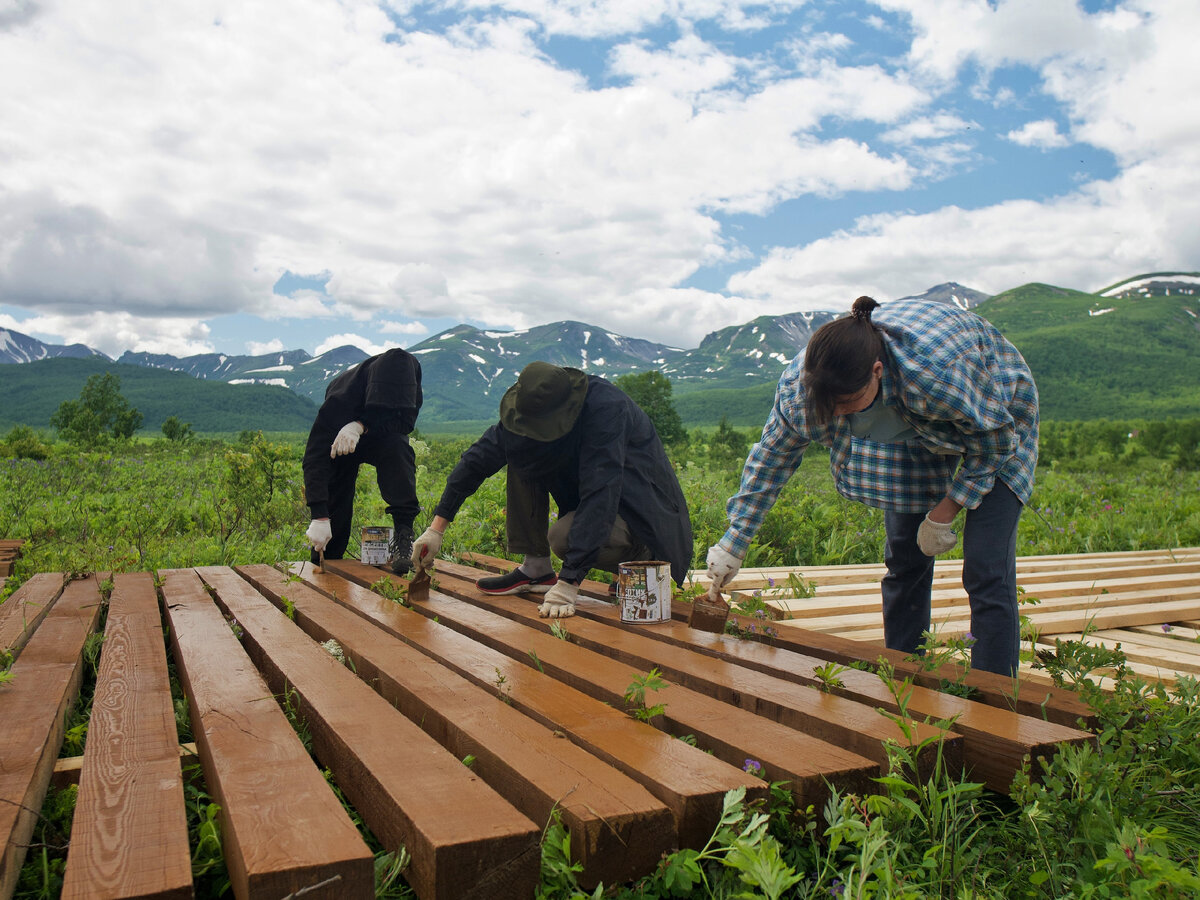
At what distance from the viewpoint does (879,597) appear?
4.20 metres

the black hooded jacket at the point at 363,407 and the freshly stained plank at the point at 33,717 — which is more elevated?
the black hooded jacket at the point at 363,407

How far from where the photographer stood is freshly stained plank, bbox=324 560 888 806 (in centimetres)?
154

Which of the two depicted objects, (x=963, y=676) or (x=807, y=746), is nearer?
(x=807, y=746)

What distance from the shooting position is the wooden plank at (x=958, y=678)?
1.93 metres

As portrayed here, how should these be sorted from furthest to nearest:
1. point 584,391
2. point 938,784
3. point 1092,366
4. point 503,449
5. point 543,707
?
point 1092,366
point 503,449
point 584,391
point 543,707
point 938,784

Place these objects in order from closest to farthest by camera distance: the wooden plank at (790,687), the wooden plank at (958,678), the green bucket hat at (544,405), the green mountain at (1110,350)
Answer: the wooden plank at (790,687) < the wooden plank at (958,678) < the green bucket hat at (544,405) < the green mountain at (1110,350)

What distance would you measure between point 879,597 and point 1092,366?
404 feet

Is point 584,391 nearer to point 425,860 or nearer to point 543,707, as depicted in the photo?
point 543,707

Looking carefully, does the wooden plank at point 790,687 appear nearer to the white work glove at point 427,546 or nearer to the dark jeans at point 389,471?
the white work glove at point 427,546

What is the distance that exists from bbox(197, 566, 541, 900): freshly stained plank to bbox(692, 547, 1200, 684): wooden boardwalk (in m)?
1.59

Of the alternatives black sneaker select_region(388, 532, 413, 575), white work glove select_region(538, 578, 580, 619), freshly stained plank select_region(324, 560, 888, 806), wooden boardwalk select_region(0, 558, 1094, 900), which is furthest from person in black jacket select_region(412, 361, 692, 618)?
black sneaker select_region(388, 532, 413, 575)

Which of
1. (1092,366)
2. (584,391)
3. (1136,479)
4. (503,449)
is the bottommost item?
(1136,479)

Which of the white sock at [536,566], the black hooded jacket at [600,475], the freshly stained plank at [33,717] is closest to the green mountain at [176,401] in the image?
the black hooded jacket at [600,475]

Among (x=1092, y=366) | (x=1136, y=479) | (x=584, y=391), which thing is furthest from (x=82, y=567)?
(x=1092, y=366)
